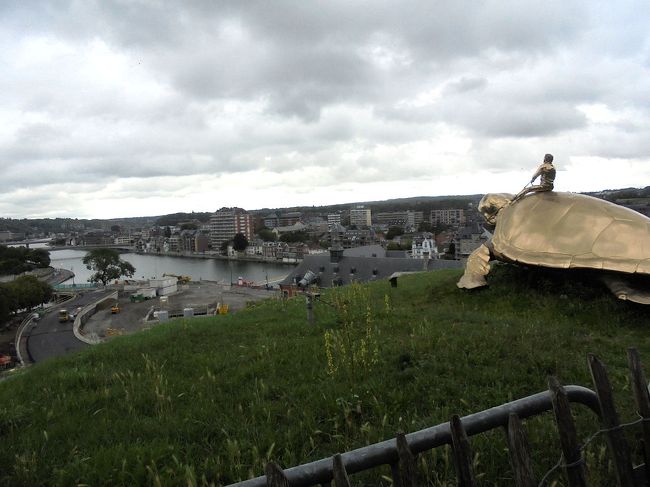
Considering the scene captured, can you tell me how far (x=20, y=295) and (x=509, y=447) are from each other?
5762 centimetres

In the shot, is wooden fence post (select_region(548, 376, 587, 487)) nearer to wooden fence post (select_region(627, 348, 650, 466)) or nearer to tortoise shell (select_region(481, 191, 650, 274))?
wooden fence post (select_region(627, 348, 650, 466))

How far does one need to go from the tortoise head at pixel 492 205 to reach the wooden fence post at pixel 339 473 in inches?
337

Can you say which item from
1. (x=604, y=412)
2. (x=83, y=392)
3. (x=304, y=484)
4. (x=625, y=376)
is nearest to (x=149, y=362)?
(x=83, y=392)

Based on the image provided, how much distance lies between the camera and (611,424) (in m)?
2.28

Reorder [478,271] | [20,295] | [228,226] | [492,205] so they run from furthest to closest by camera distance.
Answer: [228,226] < [20,295] < [492,205] < [478,271]

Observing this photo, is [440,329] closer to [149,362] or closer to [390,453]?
[149,362]

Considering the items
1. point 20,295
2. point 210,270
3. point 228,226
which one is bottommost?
point 210,270

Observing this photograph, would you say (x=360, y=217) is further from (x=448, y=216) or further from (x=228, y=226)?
(x=228, y=226)

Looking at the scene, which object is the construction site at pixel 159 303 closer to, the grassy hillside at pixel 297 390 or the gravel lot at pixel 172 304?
the gravel lot at pixel 172 304

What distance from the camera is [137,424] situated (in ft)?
13.3

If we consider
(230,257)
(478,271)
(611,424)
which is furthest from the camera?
(230,257)

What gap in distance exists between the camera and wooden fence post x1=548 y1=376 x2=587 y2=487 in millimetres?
2076

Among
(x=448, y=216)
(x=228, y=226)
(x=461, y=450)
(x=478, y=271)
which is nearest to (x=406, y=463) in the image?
(x=461, y=450)

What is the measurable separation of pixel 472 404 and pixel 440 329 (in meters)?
2.56
